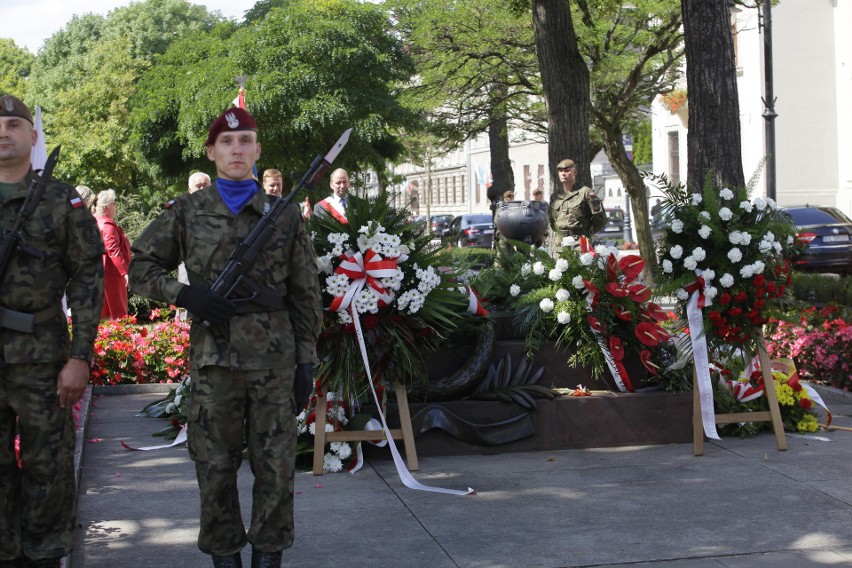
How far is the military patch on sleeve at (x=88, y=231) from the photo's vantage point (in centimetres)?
472

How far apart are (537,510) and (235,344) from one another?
2.48 m

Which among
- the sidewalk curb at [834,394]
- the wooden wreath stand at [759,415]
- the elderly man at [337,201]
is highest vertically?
the elderly man at [337,201]

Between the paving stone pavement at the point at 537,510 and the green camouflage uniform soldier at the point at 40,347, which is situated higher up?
the green camouflage uniform soldier at the point at 40,347

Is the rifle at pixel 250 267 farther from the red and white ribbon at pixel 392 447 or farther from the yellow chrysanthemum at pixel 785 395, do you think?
the yellow chrysanthemum at pixel 785 395

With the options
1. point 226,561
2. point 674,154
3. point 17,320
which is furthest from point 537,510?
point 674,154

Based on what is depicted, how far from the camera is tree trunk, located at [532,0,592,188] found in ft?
44.5

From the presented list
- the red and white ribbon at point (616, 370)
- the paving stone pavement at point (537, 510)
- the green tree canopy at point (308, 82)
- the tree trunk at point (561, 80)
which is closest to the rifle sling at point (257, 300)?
the paving stone pavement at point (537, 510)

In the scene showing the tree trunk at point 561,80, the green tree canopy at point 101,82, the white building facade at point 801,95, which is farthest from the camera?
the white building facade at point 801,95

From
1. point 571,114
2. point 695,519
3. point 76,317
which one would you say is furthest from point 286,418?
point 571,114

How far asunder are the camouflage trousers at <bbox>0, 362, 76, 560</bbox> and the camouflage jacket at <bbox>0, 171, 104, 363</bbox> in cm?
10

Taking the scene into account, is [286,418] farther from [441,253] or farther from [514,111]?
[514,111]

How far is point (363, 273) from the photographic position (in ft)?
24.0

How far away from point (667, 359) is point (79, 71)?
5293 cm

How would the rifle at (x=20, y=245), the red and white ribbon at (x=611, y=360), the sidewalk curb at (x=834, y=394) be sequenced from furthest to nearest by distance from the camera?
the sidewalk curb at (x=834, y=394), the red and white ribbon at (x=611, y=360), the rifle at (x=20, y=245)
